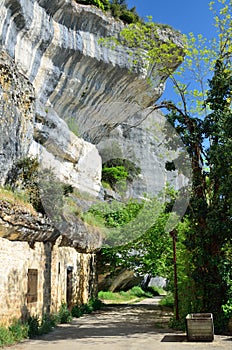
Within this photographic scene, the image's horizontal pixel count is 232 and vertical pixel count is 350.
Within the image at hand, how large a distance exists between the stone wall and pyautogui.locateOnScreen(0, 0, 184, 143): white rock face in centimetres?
901

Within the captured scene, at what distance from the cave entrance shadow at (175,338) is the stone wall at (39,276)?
3336 mm

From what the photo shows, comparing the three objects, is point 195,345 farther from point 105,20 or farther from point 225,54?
point 105,20

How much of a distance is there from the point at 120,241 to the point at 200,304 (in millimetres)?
8584

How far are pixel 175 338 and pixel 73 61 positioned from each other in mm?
16754

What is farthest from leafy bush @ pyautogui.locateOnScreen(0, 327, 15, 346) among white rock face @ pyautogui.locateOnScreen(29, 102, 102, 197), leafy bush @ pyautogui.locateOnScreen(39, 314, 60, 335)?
white rock face @ pyautogui.locateOnScreen(29, 102, 102, 197)

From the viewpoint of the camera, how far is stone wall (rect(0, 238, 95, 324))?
29.0 feet

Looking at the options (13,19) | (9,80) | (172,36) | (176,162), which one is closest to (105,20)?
(172,36)

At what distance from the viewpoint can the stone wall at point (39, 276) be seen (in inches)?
348

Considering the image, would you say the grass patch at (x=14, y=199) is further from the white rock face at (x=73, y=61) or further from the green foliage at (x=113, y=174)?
the green foliage at (x=113, y=174)

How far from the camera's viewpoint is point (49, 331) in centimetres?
1037

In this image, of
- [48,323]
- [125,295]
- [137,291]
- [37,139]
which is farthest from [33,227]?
[137,291]

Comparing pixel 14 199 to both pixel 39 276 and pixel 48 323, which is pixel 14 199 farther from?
pixel 48 323

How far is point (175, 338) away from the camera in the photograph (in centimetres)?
921

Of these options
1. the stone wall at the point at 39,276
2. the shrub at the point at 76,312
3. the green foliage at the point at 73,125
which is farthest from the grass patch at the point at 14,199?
the green foliage at the point at 73,125
